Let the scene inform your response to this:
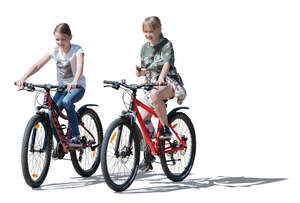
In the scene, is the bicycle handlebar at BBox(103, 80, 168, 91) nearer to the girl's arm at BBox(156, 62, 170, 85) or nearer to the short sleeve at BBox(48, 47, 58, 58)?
the girl's arm at BBox(156, 62, 170, 85)

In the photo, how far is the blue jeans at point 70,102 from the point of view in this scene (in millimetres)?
11359

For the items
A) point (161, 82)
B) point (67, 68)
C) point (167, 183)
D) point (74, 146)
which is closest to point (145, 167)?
point (167, 183)

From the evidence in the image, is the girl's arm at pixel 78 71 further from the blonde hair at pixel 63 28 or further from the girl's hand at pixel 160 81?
the girl's hand at pixel 160 81

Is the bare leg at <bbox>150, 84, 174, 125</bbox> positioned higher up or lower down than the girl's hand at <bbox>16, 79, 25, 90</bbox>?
lower down

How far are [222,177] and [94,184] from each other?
6.82ft

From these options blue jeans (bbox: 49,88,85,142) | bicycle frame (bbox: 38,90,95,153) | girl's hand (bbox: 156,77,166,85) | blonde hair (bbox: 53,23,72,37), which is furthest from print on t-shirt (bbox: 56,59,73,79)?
girl's hand (bbox: 156,77,166,85)

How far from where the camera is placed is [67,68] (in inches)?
→ 457

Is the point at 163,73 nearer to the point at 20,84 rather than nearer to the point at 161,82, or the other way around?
the point at 161,82

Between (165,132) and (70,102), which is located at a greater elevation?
(70,102)

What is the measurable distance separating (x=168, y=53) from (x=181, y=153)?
1703mm

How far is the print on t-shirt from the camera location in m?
11.6

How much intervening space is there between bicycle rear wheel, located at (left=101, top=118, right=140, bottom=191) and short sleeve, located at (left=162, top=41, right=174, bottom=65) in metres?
1.22

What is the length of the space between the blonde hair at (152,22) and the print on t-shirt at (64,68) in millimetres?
1344

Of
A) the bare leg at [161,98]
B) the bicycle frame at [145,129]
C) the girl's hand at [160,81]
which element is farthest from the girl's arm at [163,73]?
the bicycle frame at [145,129]
